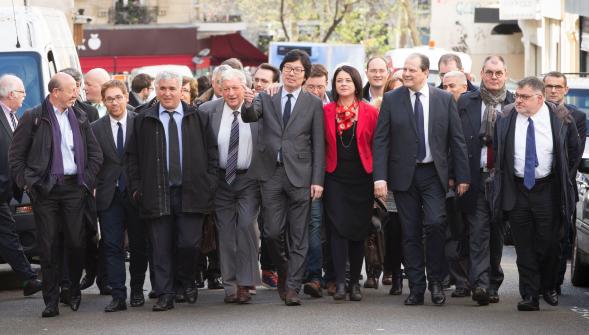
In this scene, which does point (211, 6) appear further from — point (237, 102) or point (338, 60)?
point (237, 102)

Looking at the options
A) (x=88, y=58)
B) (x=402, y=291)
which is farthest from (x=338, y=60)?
(x=402, y=291)

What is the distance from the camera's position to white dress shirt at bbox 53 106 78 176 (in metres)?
11.7

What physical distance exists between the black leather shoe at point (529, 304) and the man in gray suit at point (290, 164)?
1.75 metres

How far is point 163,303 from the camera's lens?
1190 cm

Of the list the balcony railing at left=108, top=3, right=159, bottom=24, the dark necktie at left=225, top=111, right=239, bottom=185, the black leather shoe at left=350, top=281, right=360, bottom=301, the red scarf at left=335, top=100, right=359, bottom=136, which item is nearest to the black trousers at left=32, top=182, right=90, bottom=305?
the dark necktie at left=225, top=111, right=239, bottom=185

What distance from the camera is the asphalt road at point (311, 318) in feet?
35.2

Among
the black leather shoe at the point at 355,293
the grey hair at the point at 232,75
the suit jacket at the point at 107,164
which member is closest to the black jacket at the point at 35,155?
the suit jacket at the point at 107,164

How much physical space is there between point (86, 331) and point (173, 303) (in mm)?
1399

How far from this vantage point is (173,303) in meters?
12.1

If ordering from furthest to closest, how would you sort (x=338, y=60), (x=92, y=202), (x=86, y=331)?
(x=338, y=60)
(x=92, y=202)
(x=86, y=331)

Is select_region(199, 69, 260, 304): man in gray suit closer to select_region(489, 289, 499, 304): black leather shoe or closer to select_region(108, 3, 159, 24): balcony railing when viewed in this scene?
select_region(489, 289, 499, 304): black leather shoe

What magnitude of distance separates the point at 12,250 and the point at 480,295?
4.03 metres

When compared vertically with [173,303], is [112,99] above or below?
above

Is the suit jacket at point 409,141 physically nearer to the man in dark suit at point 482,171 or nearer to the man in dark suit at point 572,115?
the man in dark suit at point 482,171
